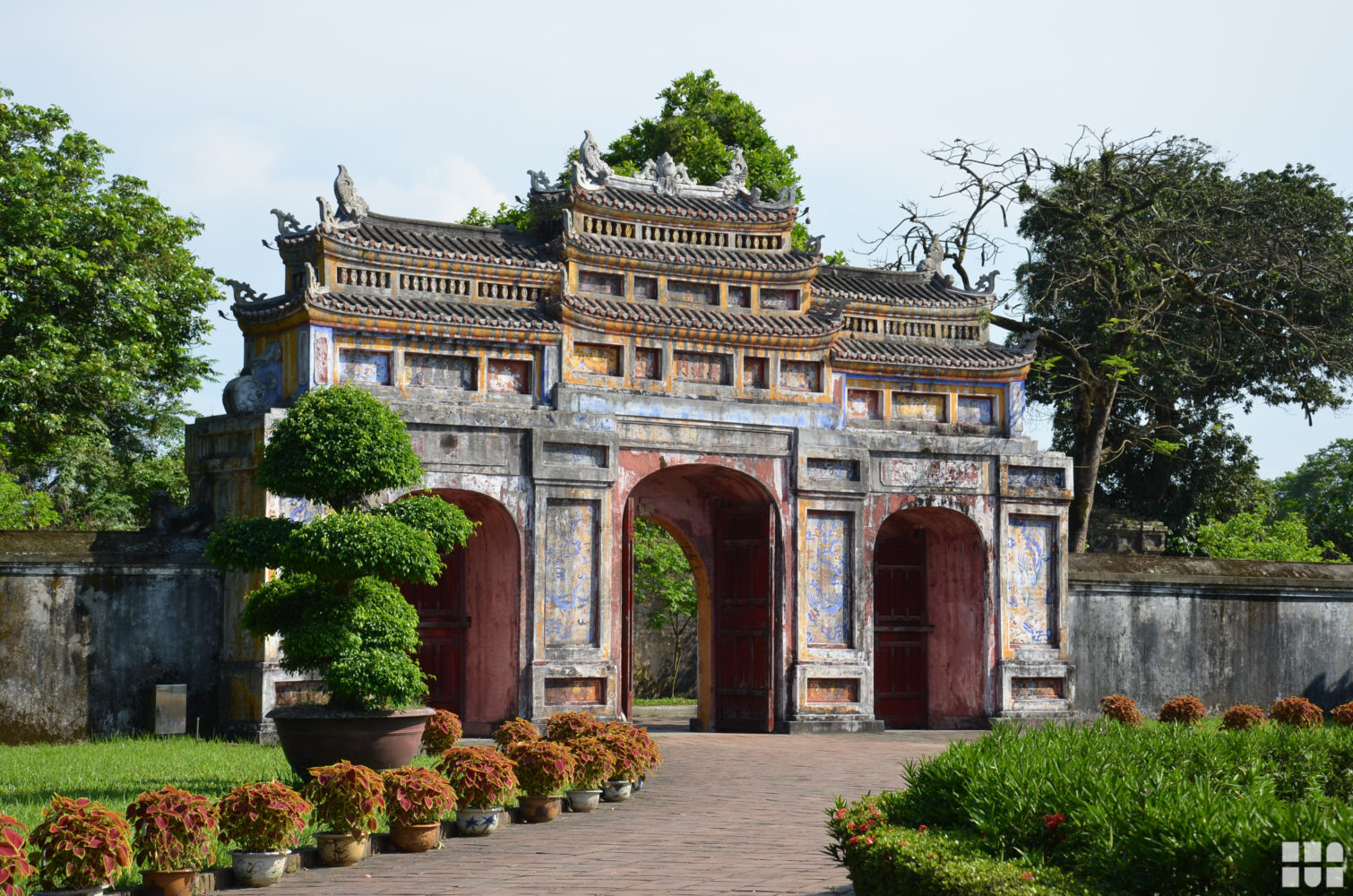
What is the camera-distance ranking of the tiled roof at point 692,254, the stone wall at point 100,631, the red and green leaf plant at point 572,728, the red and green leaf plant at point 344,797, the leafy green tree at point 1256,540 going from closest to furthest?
the red and green leaf plant at point 344,797 < the red and green leaf plant at point 572,728 < the stone wall at point 100,631 < the tiled roof at point 692,254 < the leafy green tree at point 1256,540

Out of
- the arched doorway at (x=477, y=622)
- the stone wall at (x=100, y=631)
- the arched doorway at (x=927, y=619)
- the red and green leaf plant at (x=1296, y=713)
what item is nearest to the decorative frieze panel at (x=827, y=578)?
the arched doorway at (x=927, y=619)

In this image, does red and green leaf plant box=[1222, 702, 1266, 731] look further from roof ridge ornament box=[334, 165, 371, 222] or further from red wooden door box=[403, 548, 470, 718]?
roof ridge ornament box=[334, 165, 371, 222]

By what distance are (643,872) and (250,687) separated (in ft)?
30.0

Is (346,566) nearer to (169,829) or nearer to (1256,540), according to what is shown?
(169,829)

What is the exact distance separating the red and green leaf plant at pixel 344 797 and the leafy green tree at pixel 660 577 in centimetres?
1934

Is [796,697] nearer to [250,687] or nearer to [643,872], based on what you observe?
[250,687]

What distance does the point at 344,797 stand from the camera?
30.8 feet

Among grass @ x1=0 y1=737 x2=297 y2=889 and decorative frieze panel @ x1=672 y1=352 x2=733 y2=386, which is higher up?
decorative frieze panel @ x1=672 y1=352 x2=733 y2=386

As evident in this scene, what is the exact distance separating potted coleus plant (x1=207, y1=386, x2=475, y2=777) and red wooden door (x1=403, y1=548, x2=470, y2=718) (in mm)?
5994

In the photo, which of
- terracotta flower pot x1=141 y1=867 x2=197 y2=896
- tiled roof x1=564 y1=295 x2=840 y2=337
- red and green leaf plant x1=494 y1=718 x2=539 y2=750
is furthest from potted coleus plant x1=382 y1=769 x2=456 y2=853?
tiled roof x1=564 y1=295 x2=840 y2=337

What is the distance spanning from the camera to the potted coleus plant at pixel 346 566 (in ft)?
40.1

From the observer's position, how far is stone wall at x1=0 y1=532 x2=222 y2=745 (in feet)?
55.0

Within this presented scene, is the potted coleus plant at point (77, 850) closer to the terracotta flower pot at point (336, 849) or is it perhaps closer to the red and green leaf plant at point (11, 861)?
the red and green leaf plant at point (11, 861)

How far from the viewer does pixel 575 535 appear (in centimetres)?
1873
